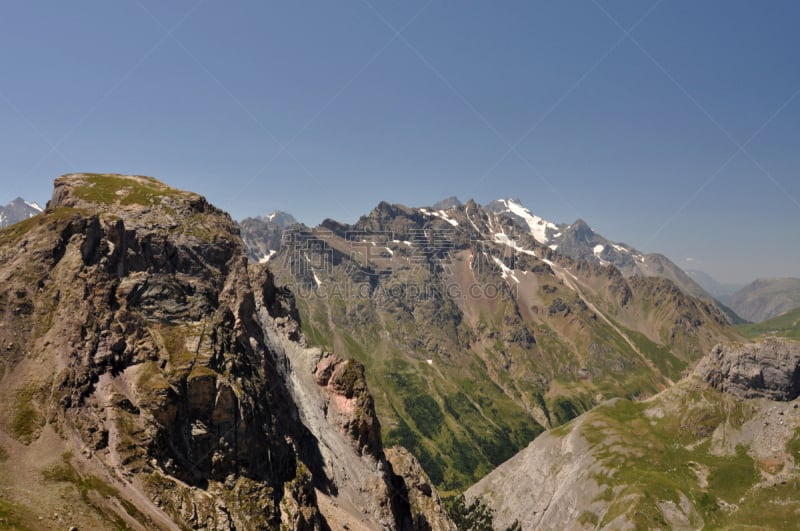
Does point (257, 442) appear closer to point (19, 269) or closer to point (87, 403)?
point (87, 403)

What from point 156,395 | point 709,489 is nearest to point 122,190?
point 156,395

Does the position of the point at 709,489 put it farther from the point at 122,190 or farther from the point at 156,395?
the point at 122,190

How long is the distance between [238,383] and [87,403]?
64.7ft

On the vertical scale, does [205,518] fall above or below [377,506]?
above

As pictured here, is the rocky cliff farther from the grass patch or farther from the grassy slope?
the grassy slope

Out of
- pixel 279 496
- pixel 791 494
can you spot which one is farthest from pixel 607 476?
pixel 279 496

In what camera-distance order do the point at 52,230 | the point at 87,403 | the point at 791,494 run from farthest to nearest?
the point at 791,494
the point at 52,230
the point at 87,403

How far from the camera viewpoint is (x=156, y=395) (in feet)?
204

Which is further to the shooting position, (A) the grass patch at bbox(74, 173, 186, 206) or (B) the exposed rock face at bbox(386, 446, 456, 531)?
(B) the exposed rock face at bbox(386, 446, 456, 531)

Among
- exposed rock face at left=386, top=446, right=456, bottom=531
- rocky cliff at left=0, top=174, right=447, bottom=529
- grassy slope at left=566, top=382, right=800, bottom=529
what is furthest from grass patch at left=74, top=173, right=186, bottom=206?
grassy slope at left=566, top=382, right=800, bottom=529

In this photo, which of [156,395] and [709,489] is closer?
[156,395]

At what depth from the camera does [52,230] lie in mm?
76438

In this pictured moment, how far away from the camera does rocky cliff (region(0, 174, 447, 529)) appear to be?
173ft

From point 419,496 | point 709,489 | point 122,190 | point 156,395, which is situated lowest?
point 709,489
